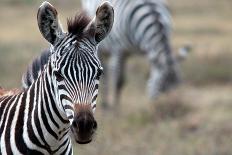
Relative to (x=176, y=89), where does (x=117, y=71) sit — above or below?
above

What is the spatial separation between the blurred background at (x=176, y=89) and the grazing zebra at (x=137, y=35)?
2.34 feet

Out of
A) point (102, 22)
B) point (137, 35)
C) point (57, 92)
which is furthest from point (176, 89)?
point (57, 92)

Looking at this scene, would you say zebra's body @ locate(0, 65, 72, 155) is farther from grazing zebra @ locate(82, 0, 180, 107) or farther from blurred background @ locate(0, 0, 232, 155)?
grazing zebra @ locate(82, 0, 180, 107)

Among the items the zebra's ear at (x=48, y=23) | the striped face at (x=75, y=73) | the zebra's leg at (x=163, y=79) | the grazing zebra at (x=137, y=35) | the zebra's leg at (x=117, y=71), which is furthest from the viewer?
the zebra's leg at (x=117, y=71)

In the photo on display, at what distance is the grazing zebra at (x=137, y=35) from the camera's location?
13725mm

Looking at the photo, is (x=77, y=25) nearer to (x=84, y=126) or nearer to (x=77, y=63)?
(x=77, y=63)

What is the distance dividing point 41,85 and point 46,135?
1.11ft

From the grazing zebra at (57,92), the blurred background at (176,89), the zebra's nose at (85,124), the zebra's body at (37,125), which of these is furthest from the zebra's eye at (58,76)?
the blurred background at (176,89)

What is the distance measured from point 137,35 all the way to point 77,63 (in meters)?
9.55

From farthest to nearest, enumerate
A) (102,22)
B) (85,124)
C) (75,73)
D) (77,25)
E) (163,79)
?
1. (163,79)
2. (102,22)
3. (77,25)
4. (75,73)
5. (85,124)

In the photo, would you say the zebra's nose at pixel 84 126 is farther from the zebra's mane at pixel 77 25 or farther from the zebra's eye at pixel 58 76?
the zebra's mane at pixel 77 25

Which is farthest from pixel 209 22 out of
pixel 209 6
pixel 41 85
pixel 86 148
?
pixel 41 85

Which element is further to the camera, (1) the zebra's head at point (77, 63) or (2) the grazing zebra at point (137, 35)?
(2) the grazing zebra at point (137, 35)

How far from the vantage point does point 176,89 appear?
513 inches
